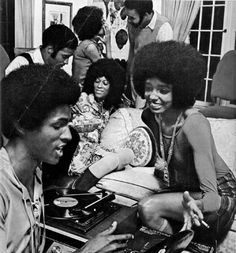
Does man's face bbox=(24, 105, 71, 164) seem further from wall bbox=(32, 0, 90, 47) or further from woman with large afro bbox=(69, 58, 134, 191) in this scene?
wall bbox=(32, 0, 90, 47)

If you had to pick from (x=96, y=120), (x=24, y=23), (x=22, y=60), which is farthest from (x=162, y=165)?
(x=24, y=23)

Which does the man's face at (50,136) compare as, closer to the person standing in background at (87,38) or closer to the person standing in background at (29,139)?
the person standing in background at (29,139)

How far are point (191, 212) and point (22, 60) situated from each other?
0.81 meters

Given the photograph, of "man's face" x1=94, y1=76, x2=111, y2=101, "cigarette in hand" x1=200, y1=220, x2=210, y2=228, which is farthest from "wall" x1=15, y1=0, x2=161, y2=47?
"cigarette in hand" x1=200, y1=220, x2=210, y2=228

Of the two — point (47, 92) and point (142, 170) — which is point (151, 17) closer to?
point (47, 92)

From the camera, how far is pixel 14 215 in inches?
58.3

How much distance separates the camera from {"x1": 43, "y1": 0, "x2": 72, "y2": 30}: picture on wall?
1.62 m

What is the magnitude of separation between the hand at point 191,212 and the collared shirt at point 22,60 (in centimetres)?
71

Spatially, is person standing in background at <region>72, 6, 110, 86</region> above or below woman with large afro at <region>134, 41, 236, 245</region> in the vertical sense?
above

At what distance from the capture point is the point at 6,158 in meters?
1.52

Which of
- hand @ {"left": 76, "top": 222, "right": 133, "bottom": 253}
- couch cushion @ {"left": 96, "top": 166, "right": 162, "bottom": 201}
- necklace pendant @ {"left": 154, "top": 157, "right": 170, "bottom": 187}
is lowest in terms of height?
hand @ {"left": 76, "top": 222, "right": 133, "bottom": 253}

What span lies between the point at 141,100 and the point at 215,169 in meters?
0.34

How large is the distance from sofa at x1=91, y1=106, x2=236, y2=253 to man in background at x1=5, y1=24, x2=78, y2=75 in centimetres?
29

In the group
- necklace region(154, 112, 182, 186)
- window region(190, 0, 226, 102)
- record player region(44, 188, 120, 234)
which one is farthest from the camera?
record player region(44, 188, 120, 234)
